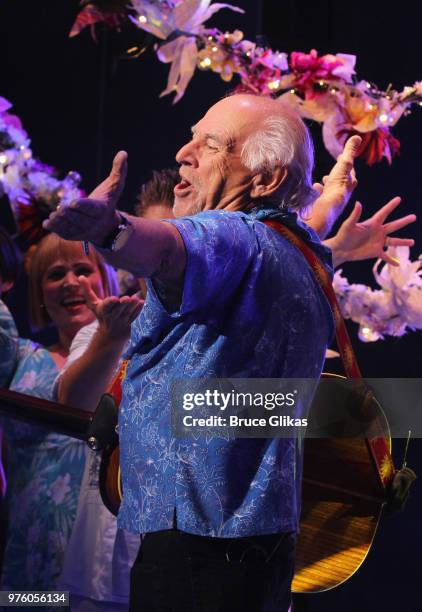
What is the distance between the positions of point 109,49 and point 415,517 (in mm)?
2034

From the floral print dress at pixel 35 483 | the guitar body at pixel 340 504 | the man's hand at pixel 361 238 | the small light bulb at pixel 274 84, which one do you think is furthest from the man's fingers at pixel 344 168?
the floral print dress at pixel 35 483

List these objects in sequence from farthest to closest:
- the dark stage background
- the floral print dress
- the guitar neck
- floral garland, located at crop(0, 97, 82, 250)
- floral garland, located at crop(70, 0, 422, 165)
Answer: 1. the dark stage background
2. floral garland, located at crop(0, 97, 82, 250)
3. floral garland, located at crop(70, 0, 422, 165)
4. the floral print dress
5. the guitar neck

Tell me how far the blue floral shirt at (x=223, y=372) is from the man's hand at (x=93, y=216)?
0.43 ft

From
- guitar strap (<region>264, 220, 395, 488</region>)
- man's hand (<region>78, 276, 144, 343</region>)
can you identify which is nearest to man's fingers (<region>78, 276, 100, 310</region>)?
man's hand (<region>78, 276, 144, 343</region>)

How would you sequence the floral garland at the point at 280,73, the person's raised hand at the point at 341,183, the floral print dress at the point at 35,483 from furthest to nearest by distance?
the floral garland at the point at 280,73
the floral print dress at the point at 35,483
the person's raised hand at the point at 341,183

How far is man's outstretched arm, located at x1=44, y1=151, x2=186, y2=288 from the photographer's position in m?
0.96

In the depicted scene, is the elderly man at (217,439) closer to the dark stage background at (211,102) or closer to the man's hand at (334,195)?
the man's hand at (334,195)

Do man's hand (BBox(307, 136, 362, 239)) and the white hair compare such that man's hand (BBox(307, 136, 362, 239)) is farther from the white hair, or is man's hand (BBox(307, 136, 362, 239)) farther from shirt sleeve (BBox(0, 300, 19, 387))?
shirt sleeve (BBox(0, 300, 19, 387))

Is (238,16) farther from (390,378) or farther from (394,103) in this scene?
(390,378)

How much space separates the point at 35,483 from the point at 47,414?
404 millimetres

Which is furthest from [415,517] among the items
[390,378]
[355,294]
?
[355,294]

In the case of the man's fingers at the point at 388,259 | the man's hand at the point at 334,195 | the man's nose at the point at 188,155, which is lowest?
the man's fingers at the point at 388,259

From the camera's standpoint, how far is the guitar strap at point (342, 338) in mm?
1287

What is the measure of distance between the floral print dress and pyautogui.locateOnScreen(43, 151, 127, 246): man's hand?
1.22 meters
